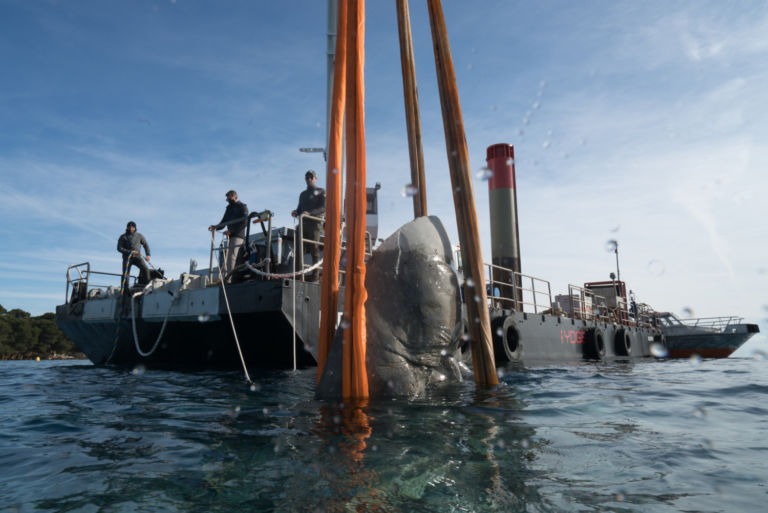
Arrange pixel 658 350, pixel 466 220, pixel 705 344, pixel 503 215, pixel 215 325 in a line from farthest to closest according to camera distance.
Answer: pixel 705 344 → pixel 658 350 → pixel 503 215 → pixel 215 325 → pixel 466 220

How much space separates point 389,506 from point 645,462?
1.72 meters

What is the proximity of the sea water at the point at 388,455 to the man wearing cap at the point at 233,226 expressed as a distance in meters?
4.96

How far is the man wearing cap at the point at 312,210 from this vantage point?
31.5 ft

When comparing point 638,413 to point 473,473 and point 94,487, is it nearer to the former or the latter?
point 473,473

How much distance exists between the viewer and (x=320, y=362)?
17.8 ft

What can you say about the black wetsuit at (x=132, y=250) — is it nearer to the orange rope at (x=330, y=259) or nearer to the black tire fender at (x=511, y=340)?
the orange rope at (x=330, y=259)

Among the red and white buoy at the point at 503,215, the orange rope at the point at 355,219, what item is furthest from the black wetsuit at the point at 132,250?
the red and white buoy at the point at 503,215

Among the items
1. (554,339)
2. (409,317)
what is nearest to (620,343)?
(554,339)

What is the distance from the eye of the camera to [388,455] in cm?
301

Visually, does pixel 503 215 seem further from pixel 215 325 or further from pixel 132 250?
pixel 132 250

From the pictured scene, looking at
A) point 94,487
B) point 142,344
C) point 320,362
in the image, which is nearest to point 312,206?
Answer: point 320,362

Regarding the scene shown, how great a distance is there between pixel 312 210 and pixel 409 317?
15.5ft

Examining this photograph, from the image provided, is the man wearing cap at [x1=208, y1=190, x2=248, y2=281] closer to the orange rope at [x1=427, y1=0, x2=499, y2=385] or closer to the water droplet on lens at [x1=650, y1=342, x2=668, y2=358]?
the orange rope at [x1=427, y1=0, x2=499, y2=385]

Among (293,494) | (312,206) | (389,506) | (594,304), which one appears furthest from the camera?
(594,304)
